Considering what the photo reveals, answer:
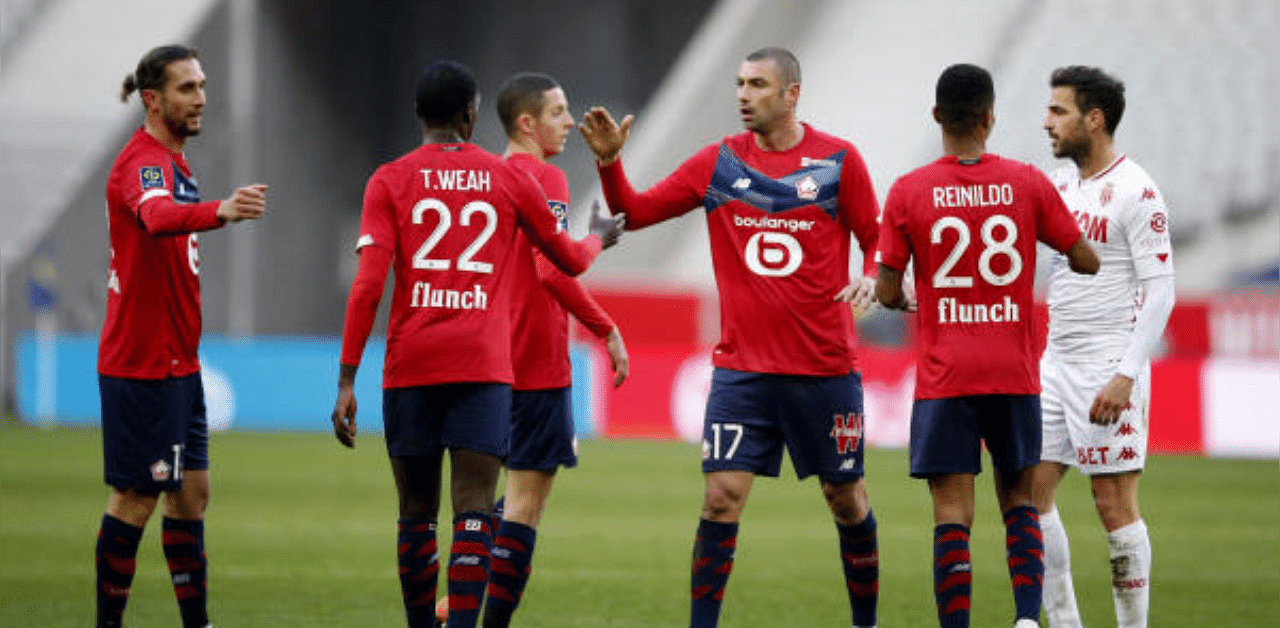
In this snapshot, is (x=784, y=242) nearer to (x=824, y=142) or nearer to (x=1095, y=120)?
(x=824, y=142)

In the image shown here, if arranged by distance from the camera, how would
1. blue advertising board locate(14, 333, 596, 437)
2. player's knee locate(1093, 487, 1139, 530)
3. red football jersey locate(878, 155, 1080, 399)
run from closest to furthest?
red football jersey locate(878, 155, 1080, 399) → player's knee locate(1093, 487, 1139, 530) → blue advertising board locate(14, 333, 596, 437)

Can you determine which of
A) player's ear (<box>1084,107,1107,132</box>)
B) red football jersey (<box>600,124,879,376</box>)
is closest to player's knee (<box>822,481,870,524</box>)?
red football jersey (<box>600,124,879,376</box>)

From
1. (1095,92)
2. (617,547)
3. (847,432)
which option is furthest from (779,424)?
(617,547)

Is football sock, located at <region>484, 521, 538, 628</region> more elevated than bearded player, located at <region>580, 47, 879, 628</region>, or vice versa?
bearded player, located at <region>580, 47, 879, 628</region>

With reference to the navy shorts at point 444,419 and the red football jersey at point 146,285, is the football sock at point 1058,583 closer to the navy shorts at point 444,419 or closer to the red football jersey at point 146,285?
the navy shorts at point 444,419

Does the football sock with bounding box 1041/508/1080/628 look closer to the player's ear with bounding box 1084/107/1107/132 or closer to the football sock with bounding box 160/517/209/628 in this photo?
the player's ear with bounding box 1084/107/1107/132

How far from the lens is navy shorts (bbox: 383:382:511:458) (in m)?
7.20

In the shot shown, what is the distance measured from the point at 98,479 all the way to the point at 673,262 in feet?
43.7

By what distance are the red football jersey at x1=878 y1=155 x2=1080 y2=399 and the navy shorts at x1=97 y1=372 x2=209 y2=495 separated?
9.18 feet

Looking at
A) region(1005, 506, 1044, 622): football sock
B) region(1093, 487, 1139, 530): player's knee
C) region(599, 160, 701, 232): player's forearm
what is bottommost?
region(1005, 506, 1044, 622): football sock

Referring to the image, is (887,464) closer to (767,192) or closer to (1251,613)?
(1251,613)

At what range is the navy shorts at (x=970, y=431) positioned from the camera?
7.43 metres

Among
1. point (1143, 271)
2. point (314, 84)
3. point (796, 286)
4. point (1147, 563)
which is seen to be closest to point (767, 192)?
point (796, 286)

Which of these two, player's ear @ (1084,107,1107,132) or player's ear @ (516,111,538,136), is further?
player's ear @ (516,111,538,136)
